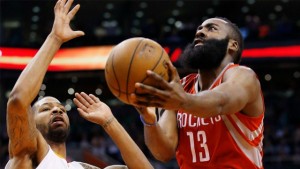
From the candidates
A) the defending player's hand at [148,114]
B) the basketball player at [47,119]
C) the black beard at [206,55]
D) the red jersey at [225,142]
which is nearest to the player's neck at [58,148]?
the basketball player at [47,119]

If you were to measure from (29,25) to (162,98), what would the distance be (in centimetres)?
1717

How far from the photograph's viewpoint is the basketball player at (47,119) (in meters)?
3.57

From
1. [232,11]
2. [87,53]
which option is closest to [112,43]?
[87,53]

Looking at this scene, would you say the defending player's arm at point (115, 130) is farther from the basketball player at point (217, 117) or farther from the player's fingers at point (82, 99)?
the basketball player at point (217, 117)

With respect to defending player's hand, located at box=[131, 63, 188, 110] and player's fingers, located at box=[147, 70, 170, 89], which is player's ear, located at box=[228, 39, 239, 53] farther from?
player's fingers, located at box=[147, 70, 170, 89]

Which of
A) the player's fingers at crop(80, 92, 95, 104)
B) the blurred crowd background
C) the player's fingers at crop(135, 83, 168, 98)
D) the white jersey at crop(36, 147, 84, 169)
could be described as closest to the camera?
the player's fingers at crop(135, 83, 168, 98)

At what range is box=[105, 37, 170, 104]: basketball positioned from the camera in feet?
9.18

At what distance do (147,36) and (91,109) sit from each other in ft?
39.3

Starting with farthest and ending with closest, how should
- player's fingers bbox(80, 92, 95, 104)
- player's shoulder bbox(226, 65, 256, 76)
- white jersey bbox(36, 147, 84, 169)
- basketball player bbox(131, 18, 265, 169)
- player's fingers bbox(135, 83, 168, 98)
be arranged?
1. player's fingers bbox(80, 92, 95, 104)
2. white jersey bbox(36, 147, 84, 169)
3. player's shoulder bbox(226, 65, 256, 76)
4. basketball player bbox(131, 18, 265, 169)
5. player's fingers bbox(135, 83, 168, 98)

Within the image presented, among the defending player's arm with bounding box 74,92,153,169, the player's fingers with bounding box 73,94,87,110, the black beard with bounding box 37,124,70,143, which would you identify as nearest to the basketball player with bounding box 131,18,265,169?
the defending player's arm with bounding box 74,92,153,169

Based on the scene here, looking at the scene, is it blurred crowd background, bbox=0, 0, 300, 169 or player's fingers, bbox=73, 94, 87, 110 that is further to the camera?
blurred crowd background, bbox=0, 0, 300, 169

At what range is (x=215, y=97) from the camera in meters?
2.85

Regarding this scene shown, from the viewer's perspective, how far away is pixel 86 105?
4.10 metres

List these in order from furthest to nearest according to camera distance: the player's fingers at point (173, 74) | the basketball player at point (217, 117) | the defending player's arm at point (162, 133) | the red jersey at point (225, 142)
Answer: the defending player's arm at point (162, 133) → the red jersey at point (225, 142) → the basketball player at point (217, 117) → the player's fingers at point (173, 74)
